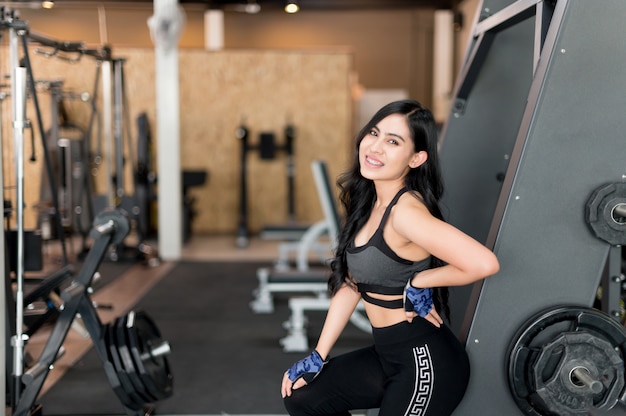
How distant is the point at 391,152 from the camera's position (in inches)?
65.4

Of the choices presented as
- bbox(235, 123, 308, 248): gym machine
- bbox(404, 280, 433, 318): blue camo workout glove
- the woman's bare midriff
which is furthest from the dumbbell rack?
bbox(235, 123, 308, 248): gym machine

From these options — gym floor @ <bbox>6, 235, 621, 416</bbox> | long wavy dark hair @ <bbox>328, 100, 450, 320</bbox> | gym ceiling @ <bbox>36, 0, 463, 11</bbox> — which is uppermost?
gym ceiling @ <bbox>36, 0, 463, 11</bbox>

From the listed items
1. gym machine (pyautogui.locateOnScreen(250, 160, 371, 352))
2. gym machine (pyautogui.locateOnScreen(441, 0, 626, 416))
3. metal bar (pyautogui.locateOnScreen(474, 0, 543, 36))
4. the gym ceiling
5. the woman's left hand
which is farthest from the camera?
the gym ceiling

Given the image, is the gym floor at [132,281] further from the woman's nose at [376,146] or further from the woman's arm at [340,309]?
the woman's nose at [376,146]

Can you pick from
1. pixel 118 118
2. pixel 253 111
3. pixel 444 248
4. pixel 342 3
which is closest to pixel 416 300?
pixel 444 248

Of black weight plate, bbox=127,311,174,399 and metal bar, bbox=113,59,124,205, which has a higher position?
metal bar, bbox=113,59,124,205

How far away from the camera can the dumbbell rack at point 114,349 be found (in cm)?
240

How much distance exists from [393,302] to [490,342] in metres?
0.36

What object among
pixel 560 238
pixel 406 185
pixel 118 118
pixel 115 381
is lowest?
pixel 115 381

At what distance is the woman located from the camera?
160 cm

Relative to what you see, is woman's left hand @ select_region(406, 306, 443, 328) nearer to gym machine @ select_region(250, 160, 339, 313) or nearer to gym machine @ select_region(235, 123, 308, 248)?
gym machine @ select_region(250, 160, 339, 313)

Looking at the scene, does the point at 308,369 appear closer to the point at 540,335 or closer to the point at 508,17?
the point at 540,335

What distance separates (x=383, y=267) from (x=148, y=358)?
121cm

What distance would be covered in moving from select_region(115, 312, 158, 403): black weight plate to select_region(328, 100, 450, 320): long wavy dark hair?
950 millimetres
